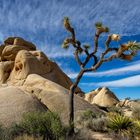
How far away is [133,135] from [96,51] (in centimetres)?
520

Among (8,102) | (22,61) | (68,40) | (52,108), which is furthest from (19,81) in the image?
(68,40)

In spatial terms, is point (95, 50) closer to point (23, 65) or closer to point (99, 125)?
point (99, 125)

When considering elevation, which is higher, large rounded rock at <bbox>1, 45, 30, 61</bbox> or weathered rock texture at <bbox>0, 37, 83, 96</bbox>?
large rounded rock at <bbox>1, 45, 30, 61</bbox>

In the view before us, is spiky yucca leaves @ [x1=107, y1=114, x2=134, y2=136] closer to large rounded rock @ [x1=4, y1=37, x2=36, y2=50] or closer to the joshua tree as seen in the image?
the joshua tree

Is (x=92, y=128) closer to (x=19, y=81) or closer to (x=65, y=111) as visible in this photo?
(x=65, y=111)

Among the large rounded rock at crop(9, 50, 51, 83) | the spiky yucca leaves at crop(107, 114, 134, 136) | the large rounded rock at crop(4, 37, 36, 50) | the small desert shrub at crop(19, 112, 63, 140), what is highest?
the large rounded rock at crop(4, 37, 36, 50)

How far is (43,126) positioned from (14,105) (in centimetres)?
594

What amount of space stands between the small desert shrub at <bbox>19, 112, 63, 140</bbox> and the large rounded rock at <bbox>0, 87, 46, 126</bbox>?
2971mm

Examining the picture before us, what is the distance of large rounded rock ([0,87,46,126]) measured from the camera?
699 inches

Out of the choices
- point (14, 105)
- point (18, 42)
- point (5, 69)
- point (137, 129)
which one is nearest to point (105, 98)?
→ point (18, 42)

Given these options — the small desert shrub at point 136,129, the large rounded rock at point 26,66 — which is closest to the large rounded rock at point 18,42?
the large rounded rock at point 26,66

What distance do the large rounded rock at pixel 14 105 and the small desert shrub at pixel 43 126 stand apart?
9.75ft

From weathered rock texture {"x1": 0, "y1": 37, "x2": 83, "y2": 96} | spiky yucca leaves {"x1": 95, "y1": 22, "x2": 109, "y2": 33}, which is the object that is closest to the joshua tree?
spiky yucca leaves {"x1": 95, "y1": 22, "x2": 109, "y2": 33}

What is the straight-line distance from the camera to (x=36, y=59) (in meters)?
37.8
